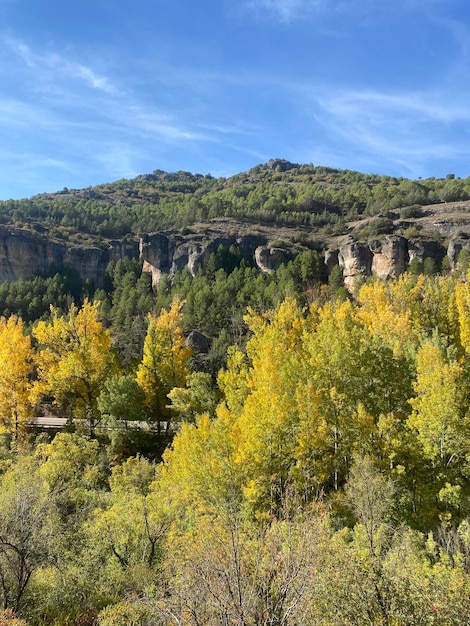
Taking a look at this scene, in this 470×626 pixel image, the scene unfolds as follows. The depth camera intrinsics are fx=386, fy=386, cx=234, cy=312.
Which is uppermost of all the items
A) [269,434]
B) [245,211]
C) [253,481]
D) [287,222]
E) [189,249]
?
[245,211]

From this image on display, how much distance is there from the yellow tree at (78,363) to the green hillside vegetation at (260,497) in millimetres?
165

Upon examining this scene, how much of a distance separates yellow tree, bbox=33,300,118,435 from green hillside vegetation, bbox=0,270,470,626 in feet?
0.54

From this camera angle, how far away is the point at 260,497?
15.1 m

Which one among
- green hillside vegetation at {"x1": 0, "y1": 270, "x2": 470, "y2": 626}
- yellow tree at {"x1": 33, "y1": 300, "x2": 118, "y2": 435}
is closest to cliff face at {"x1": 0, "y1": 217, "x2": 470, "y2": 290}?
green hillside vegetation at {"x1": 0, "y1": 270, "x2": 470, "y2": 626}

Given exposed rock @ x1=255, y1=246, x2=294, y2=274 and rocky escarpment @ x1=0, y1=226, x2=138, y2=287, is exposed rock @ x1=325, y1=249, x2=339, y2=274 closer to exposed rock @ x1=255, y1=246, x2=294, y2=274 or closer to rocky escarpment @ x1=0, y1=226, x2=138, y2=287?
exposed rock @ x1=255, y1=246, x2=294, y2=274

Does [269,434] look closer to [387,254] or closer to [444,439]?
[444,439]

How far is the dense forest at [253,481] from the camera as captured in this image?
7527 millimetres

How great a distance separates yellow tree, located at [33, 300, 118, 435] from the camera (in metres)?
28.4

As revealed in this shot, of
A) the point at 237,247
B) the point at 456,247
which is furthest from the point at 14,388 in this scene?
the point at 456,247

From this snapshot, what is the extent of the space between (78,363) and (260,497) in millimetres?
18630

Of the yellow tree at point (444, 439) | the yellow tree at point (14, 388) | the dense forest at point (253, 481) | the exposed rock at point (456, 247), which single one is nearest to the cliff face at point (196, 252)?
the exposed rock at point (456, 247)

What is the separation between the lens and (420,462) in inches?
604

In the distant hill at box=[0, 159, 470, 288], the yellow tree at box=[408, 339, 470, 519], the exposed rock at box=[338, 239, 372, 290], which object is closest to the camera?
the yellow tree at box=[408, 339, 470, 519]

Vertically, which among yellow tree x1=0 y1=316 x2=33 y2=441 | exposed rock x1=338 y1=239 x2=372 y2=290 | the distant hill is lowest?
yellow tree x1=0 y1=316 x2=33 y2=441
